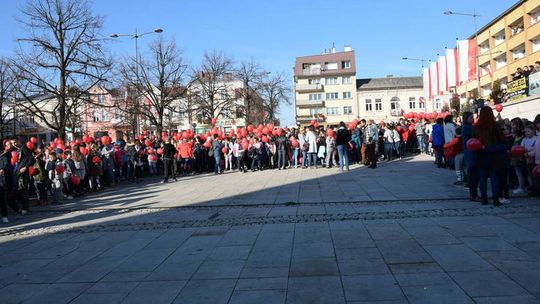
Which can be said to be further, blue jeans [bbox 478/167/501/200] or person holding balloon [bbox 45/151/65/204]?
person holding balloon [bbox 45/151/65/204]

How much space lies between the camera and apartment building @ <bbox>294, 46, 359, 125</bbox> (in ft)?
312

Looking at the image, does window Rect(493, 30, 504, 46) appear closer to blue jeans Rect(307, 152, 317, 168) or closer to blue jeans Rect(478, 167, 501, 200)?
blue jeans Rect(307, 152, 317, 168)

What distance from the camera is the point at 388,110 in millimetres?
94062

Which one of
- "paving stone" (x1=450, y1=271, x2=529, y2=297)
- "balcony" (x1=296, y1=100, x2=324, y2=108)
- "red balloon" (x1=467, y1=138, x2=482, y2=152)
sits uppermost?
"balcony" (x1=296, y1=100, x2=324, y2=108)

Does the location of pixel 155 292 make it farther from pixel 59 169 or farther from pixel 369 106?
pixel 369 106

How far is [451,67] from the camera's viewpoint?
60.4 meters

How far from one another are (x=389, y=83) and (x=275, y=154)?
266 feet

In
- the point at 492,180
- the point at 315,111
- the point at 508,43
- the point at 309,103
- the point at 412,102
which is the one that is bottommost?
the point at 492,180

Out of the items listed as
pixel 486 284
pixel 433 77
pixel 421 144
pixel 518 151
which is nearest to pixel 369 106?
pixel 433 77

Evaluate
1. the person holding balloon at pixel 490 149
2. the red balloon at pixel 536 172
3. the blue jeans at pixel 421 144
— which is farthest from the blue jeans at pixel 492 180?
the blue jeans at pixel 421 144

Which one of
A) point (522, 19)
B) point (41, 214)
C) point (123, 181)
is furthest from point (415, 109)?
point (41, 214)

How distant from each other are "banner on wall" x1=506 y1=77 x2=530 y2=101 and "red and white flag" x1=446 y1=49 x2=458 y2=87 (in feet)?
127

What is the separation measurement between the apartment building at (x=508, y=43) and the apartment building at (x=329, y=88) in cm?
3245

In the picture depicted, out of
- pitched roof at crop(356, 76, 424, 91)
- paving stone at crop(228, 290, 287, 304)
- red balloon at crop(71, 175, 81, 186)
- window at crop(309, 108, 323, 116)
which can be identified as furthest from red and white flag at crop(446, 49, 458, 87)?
paving stone at crop(228, 290, 287, 304)
